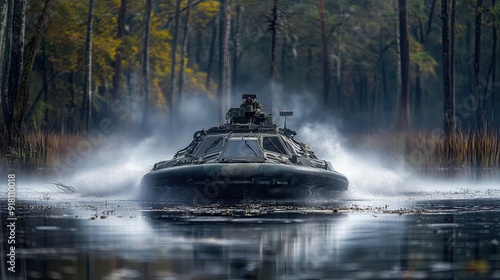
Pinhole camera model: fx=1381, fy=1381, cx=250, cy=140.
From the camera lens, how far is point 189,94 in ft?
299

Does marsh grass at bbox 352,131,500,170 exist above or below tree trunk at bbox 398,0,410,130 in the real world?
below

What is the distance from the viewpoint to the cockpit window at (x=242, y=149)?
102 ft

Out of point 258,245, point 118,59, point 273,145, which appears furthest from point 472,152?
point 118,59

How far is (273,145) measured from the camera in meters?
31.9

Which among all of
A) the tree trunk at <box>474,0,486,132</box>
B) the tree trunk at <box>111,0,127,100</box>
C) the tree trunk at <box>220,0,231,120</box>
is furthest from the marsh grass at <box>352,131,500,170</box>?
the tree trunk at <box>111,0,127,100</box>

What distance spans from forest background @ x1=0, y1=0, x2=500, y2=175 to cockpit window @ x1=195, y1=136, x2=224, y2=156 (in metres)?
7.61

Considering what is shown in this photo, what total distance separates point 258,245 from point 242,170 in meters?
11.4

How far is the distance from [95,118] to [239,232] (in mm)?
57653

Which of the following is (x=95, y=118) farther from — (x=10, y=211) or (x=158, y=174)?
(x=10, y=211)

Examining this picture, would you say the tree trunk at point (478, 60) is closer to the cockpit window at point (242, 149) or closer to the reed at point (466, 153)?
the reed at point (466, 153)

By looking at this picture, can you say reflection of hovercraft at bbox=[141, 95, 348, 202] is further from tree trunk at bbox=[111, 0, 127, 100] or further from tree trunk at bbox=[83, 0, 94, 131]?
tree trunk at bbox=[111, 0, 127, 100]

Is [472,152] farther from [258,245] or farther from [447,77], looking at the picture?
[258,245]

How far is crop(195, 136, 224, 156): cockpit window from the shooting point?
31.6m

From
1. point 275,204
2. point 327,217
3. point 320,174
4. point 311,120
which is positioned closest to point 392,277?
point 327,217
